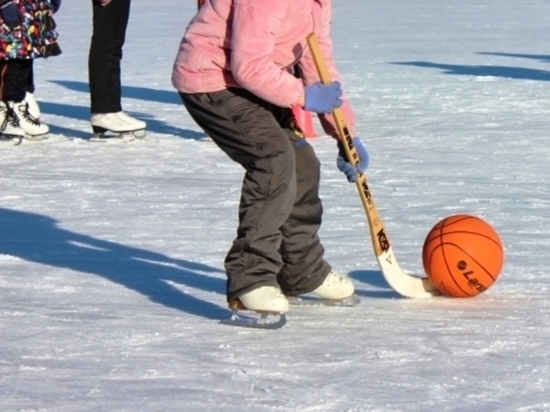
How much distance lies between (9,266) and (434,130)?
4.36 metres

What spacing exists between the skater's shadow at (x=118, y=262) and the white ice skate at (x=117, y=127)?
2449mm

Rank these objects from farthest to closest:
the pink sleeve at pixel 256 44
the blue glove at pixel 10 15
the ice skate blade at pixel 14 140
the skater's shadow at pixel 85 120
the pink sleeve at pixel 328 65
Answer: the skater's shadow at pixel 85 120
the ice skate blade at pixel 14 140
the blue glove at pixel 10 15
the pink sleeve at pixel 328 65
the pink sleeve at pixel 256 44

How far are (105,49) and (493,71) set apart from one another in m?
4.72

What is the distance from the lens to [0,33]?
354 inches

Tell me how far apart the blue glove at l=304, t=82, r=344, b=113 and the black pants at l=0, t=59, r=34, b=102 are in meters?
4.87

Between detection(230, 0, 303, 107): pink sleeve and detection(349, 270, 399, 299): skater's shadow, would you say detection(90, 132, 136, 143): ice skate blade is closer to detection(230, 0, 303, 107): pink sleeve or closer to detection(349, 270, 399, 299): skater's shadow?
detection(349, 270, 399, 299): skater's shadow

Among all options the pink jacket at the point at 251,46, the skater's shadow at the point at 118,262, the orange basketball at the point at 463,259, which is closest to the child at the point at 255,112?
the pink jacket at the point at 251,46

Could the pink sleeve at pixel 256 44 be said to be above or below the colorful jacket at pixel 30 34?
above

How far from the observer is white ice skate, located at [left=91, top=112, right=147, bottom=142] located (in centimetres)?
930

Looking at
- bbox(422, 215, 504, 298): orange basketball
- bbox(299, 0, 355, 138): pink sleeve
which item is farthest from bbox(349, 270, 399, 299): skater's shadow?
bbox(299, 0, 355, 138): pink sleeve

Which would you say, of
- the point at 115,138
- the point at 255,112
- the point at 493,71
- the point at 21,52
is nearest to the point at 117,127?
the point at 115,138

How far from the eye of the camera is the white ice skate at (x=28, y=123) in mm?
9312

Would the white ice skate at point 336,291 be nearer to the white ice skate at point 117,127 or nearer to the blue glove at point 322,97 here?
the blue glove at point 322,97

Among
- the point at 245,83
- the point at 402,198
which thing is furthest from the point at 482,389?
the point at 402,198
